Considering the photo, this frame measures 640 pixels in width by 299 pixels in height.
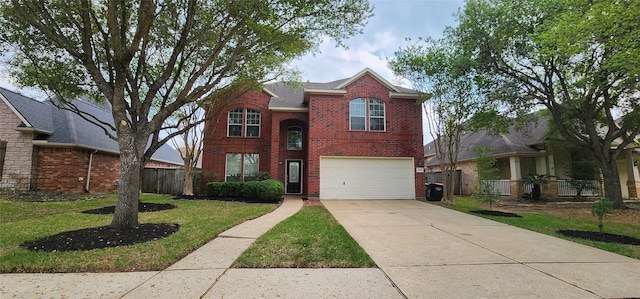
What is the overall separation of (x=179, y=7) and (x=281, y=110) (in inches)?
363

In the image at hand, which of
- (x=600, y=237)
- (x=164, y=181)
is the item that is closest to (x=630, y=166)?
(x=600, y=237)

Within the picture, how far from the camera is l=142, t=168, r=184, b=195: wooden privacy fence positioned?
16.1 meters

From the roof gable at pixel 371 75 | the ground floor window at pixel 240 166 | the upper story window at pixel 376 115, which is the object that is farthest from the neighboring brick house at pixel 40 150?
the upper story window at pixel 376 115

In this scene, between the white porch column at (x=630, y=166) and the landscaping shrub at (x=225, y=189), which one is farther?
the white porch column at (x=630, y=166)

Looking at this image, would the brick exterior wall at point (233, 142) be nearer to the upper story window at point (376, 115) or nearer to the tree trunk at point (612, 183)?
the upper story window at point (376, 115)

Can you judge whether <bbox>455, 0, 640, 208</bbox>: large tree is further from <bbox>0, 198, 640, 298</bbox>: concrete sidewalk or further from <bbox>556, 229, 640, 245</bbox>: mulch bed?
<bbox>0, 198, 640, 298</bbox>: concrete sidewalk

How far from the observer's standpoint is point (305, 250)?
4.75m

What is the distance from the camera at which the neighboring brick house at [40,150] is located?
13.3 metres

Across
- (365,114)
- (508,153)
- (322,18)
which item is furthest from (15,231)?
(508,153)

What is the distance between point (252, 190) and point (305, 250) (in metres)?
8.77

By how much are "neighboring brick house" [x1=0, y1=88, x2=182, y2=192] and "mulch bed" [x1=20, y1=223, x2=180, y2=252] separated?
1076cm

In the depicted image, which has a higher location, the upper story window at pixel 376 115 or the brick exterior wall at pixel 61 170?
the upper story window at pixel 376 115

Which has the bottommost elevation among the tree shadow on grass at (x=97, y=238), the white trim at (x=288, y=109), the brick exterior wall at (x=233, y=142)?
the tree shadow on grass at (x=97, y=238)

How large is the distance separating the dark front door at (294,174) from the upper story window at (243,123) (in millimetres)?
2654
